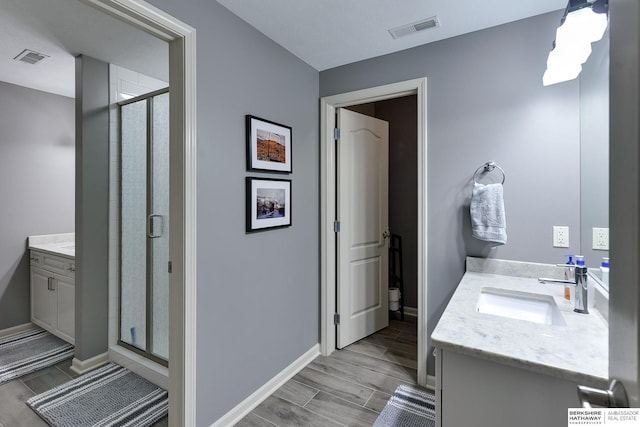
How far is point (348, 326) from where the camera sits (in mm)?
2900

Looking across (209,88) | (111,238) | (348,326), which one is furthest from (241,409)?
(209,88)

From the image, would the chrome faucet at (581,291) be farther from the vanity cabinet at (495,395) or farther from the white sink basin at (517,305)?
the vanity cabinet at (495,395)

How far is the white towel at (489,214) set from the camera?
194 cm

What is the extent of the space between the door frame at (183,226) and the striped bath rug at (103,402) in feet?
1.75

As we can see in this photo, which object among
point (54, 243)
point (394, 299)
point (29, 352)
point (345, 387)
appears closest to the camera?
point (345, 387)

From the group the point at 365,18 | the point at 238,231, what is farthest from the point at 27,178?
the point at 365,18

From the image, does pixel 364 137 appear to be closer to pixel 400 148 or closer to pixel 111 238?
pixel 400 148

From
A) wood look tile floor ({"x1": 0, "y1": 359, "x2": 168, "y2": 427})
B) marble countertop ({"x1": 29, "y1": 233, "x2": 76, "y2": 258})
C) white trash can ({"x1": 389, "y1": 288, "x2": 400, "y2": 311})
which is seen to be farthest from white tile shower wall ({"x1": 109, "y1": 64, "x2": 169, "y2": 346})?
white trash can ({"x1": 389, "y1": 288, "x2": 400, "y2": 311})

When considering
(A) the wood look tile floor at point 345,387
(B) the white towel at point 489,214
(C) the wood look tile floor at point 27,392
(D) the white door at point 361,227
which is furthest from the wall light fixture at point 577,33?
(C) the wood look tile floor at point 27,392

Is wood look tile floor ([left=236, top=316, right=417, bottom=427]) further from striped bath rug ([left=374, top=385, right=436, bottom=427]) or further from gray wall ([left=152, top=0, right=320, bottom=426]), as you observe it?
gray wall ([left=152, top=0, right=320, bottom=426])

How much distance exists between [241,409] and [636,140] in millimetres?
2232

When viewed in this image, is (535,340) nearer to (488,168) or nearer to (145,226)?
(488,168)

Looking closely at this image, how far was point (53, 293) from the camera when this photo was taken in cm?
301

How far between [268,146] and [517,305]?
1.77 meters
